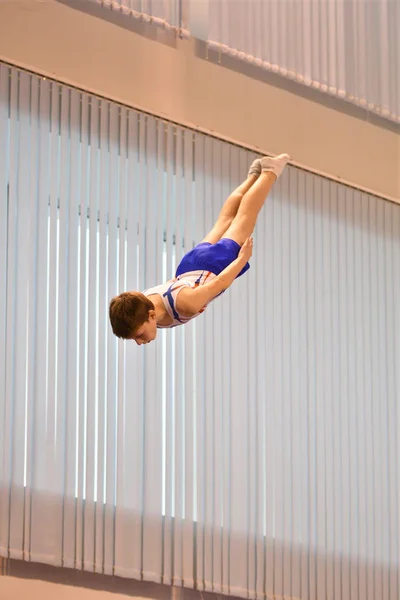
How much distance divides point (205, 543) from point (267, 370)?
52.3 inches

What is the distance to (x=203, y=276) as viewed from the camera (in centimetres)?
608

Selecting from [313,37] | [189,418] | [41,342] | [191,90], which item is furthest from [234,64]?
[41,342]

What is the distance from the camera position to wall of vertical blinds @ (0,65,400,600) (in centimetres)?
712

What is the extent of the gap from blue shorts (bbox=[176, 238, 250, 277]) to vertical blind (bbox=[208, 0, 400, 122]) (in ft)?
8.29

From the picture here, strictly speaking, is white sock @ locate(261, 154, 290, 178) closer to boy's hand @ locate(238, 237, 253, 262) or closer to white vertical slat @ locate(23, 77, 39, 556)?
boy's hand @ locate(238, 237, 253, 262)

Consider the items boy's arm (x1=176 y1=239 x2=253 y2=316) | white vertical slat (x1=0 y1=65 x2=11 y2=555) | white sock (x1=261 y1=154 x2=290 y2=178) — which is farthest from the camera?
white vertical slat (x1=0 y1=65 x2=11 y2=555)

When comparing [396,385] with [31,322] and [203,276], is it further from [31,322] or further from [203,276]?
[203,276]

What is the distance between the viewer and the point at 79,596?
717cm

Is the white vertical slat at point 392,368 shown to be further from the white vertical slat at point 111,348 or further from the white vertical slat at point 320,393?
the white vertical slat at point 111,348

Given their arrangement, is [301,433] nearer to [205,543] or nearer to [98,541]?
[205,543]

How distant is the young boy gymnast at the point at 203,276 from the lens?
5488 millimetres

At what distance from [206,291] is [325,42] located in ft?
12.3

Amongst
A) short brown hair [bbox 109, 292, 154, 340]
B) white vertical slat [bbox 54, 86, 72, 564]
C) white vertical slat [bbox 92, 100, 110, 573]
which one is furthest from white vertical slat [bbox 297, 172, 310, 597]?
short brown hair [bbox 109, 292, 154, 340]

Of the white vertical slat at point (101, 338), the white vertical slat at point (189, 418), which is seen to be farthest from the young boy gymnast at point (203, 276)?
Result: the white vertical slat at point (189, 418)
